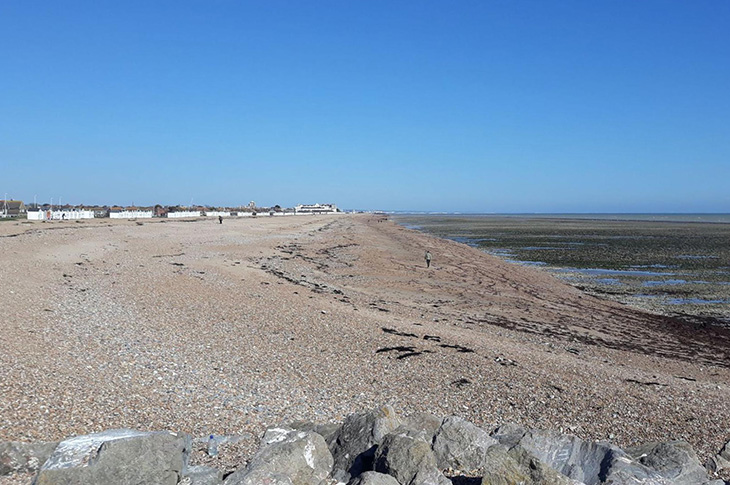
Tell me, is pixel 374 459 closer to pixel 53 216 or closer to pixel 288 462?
pixel 288 462

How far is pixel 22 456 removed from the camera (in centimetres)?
489

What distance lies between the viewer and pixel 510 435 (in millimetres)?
5926

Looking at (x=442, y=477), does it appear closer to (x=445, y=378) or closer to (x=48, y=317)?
(x=445, y=378)

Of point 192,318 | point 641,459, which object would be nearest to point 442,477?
point 641,459

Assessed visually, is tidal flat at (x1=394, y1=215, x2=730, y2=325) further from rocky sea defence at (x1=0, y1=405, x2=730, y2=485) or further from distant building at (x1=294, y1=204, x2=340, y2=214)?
distant building at (x1=294, y1=204, x2=340, y2=214)

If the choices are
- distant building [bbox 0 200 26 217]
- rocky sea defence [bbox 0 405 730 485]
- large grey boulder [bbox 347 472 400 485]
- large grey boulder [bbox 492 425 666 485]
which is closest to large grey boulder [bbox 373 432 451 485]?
rocky sea defence [bbox 0 405 730 485]

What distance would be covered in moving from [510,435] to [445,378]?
→ 9.38 ft

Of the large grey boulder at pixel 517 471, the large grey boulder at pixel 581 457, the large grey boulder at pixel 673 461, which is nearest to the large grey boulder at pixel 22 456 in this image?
the large grey boulder at pixel 517 471

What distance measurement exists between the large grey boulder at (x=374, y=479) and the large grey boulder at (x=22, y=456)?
2994 mm

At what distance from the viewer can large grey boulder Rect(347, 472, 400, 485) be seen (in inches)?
181

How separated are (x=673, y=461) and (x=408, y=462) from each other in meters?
2.93

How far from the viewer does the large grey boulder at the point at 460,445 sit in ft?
17.6

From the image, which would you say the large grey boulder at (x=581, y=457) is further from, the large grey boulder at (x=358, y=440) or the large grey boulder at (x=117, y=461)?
the large grey boulder at (x=117, y=461)

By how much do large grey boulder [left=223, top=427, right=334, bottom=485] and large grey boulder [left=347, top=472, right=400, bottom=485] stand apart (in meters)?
0.52
